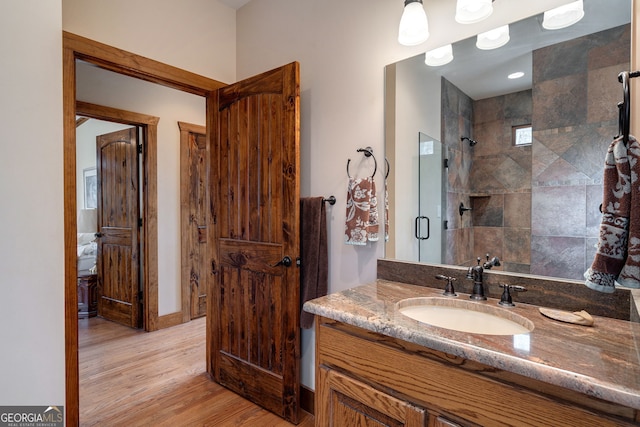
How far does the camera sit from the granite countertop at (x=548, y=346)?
2.27 ft

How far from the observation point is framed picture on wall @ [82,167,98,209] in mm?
5309

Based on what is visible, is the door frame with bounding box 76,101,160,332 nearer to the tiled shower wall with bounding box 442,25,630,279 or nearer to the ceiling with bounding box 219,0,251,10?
the ceiling with bounding box 219,0,251,10

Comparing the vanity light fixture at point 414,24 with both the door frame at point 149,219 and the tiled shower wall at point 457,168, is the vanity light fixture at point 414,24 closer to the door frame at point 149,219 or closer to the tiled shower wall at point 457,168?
the tiled shower wall at point 457,168

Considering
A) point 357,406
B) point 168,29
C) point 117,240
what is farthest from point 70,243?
point 117,240

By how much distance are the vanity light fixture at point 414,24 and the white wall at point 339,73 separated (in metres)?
0.10

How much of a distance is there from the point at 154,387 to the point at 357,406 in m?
1.80

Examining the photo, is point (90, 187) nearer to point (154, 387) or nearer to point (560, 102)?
point (154, 387)

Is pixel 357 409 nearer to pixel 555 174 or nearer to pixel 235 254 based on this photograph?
pixel 555 174

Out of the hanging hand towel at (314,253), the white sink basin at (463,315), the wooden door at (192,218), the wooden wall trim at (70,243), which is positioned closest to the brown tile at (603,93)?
the white sink basin at (463,315)

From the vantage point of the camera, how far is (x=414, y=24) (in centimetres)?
144

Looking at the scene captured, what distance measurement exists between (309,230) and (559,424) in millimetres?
1408

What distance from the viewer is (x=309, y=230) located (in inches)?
76.4

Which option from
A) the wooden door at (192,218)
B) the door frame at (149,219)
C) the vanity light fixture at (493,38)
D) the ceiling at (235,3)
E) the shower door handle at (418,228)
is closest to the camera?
the vanity light fixture at (493,38)

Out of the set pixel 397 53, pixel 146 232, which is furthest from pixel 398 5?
pixel 146 232
